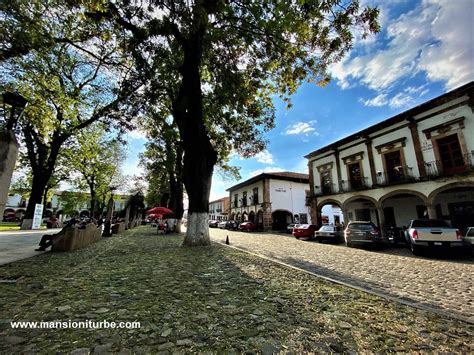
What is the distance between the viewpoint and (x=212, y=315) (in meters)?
3.08

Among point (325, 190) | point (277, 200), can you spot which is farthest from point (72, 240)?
point (277, 200)

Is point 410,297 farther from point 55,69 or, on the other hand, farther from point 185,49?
point 55,69

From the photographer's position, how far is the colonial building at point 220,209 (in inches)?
2160

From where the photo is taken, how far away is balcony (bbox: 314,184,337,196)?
21.2 m

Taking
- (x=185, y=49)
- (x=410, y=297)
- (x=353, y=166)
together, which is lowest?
(x=410, y=297)

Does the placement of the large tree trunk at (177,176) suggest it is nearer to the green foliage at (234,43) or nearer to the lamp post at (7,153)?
the green foliage at (234,43)

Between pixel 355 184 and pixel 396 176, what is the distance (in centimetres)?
340

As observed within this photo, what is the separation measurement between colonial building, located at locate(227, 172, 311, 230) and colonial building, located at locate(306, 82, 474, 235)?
9.00 meters

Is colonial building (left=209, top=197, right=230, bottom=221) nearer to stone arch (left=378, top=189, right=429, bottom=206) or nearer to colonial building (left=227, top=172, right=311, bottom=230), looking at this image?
colonial building (left=227, top=172, right=311, bottom=230)

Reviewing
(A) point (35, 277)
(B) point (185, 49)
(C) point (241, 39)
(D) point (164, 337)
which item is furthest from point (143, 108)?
(D) point (164, 337)

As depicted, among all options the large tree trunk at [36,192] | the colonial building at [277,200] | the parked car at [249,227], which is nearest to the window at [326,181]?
the colonial building at [277,200]

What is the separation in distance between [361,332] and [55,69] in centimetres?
1233

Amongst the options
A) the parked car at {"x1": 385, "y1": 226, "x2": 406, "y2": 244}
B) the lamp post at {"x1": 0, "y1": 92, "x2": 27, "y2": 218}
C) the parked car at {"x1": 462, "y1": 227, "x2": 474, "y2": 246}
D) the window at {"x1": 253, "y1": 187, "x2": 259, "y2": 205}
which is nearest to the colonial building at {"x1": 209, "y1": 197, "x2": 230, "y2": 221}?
the window at {"x1": 253, "y1": 187, "x2": 259, "y2": 205}

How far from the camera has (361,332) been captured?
2711 millimetres
